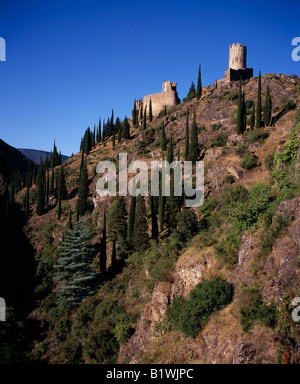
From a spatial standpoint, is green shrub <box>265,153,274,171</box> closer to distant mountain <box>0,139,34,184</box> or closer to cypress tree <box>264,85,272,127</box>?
cypress tree <box>264,85,272,127</box>

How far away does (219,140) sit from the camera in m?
52.2

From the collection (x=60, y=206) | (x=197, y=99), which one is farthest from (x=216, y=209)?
(x=197, y=99)

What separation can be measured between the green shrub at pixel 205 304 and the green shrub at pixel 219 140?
33412mm

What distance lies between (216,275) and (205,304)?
3278 mm

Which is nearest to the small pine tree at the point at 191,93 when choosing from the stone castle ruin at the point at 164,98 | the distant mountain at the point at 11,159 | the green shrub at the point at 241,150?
the stone castle ruin at the point at 164,98

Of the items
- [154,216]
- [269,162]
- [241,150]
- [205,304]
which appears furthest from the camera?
[241,150]

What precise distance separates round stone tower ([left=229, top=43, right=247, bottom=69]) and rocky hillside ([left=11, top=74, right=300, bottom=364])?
33.0 m

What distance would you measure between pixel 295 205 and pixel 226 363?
11.7 meters

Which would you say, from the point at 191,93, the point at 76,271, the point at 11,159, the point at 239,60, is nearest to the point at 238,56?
the point at 239,60

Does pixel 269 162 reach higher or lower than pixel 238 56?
lower

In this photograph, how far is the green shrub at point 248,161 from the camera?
40.1 m

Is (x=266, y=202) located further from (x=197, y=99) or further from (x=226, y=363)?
(x=197, y=99)

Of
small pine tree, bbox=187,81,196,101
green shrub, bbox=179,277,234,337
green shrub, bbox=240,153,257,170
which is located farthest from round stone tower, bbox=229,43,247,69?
green shrub, bbox=179,277,234,337

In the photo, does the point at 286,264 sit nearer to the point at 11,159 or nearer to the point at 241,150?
the point at 241,150
